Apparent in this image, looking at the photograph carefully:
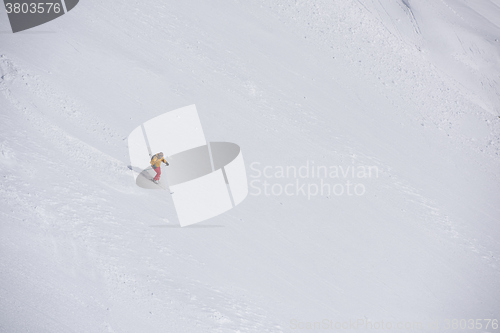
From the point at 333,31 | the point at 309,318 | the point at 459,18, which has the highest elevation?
the point at 459,18

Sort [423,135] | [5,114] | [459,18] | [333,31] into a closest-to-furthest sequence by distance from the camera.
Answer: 1. [5,114]
2. [423,135]
3. [333,31]
4. [459,18]

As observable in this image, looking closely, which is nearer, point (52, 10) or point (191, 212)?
point (191, 212)

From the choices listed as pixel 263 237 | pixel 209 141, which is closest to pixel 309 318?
pixel 263 237

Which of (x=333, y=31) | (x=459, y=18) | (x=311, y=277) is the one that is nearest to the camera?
(x=311, y=277)

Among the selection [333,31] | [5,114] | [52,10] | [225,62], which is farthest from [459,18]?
[5,114]

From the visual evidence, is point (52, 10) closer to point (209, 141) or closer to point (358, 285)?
point (209, 141)

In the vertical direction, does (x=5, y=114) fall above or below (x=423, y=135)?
below
